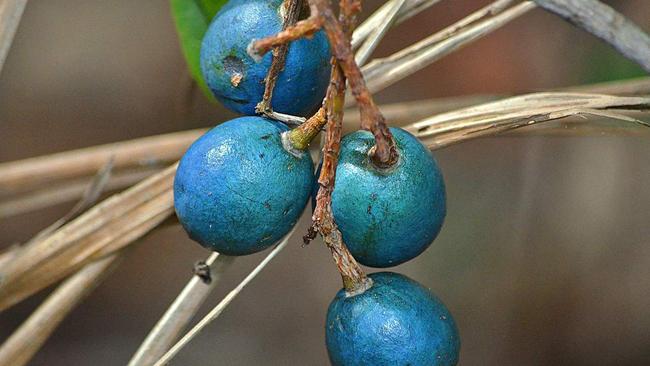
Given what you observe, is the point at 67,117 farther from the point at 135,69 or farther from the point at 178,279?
the point at 178,279

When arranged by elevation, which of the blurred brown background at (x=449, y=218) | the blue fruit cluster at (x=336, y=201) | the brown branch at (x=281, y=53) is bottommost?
the blurred brown background at (x=449, y=218)

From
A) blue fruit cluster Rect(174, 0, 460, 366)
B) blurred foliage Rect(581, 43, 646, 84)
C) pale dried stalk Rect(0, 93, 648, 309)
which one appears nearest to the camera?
blue fruit cluster Rect(174, 0, 460, 366)

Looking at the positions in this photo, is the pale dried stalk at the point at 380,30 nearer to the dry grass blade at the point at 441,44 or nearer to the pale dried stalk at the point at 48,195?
the dry grass blade at the point at 441,44

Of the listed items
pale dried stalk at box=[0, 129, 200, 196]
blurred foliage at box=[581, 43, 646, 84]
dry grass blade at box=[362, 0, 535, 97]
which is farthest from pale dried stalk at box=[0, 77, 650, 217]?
blurred foliage at box=[581, 43, 646, 84]

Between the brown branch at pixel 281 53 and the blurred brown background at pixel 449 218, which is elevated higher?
the brown branch at pixel 281 53

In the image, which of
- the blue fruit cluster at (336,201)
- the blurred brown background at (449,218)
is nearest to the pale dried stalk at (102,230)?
the blue fruit cluster at (336,201)

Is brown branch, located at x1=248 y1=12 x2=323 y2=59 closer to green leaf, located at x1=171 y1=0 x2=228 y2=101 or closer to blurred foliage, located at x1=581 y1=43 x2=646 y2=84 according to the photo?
green leaf, located at x1=171 y1=0 x2=228 y2=101
